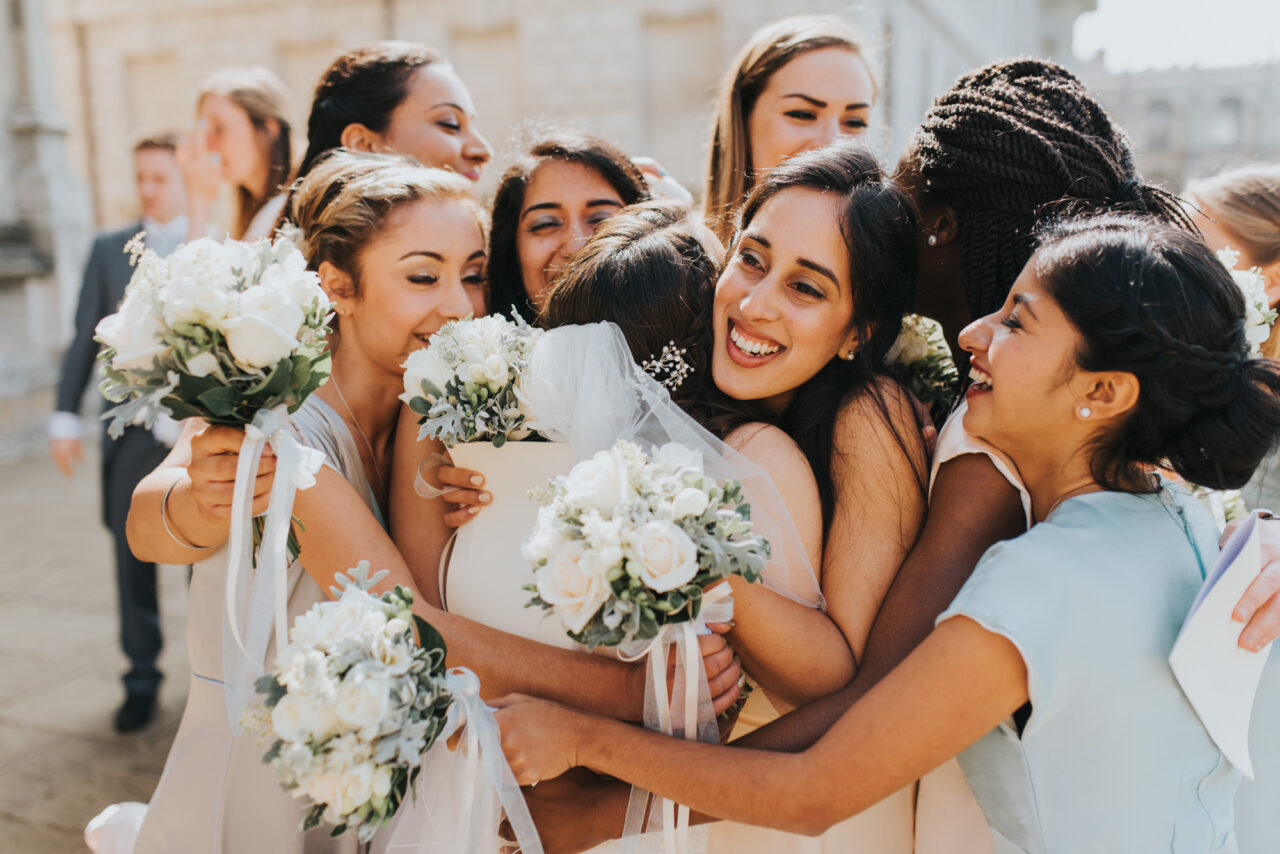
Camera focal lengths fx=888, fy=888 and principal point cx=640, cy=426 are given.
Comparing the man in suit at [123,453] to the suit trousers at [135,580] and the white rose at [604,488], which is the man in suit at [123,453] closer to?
the suit trousers at [135,580]

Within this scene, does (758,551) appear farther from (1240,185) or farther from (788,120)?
(1240,185)

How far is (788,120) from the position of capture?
3561 mm

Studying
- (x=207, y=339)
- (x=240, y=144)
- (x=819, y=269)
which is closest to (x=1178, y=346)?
(x=819, y=269)

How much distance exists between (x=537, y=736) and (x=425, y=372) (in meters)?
0.91

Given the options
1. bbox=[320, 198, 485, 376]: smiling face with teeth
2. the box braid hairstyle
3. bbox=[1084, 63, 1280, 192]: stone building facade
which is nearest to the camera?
the box braid hairstyle

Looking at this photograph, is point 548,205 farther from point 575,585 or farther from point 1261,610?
point 1261,610

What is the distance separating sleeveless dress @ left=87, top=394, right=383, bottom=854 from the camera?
7.77 ft

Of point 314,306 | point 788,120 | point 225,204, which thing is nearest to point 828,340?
point 314,306

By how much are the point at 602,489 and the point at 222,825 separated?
1614 mm

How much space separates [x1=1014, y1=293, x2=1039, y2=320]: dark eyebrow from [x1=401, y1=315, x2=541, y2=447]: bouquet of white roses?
3.68 ft

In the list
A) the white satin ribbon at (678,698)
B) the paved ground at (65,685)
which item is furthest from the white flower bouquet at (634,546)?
the paved ground at (65,685)

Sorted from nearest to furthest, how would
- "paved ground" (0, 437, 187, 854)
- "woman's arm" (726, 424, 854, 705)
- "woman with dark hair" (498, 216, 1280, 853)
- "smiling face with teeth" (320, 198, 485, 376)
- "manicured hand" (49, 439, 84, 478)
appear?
1. "woman with dark hair" (498, 216, 1280, 853)
2. "woman's arm" (726, 424, 854, 705)
3. "smiling face with teeth" (320, 198, 485, 376)
4. "paved ground" (0, 437, 187, 854)
5. "manicured hand" (49, 439, 84, 478)

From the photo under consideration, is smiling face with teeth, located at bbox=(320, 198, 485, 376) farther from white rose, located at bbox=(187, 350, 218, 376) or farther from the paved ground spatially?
the paved ground

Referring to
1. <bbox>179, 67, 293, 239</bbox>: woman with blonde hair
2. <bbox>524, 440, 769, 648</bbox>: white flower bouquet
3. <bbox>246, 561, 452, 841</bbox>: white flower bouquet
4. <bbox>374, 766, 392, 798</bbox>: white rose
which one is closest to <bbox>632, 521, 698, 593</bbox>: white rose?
<bbox>524, 440, 769, 648</bbox>: white flower bouquet
